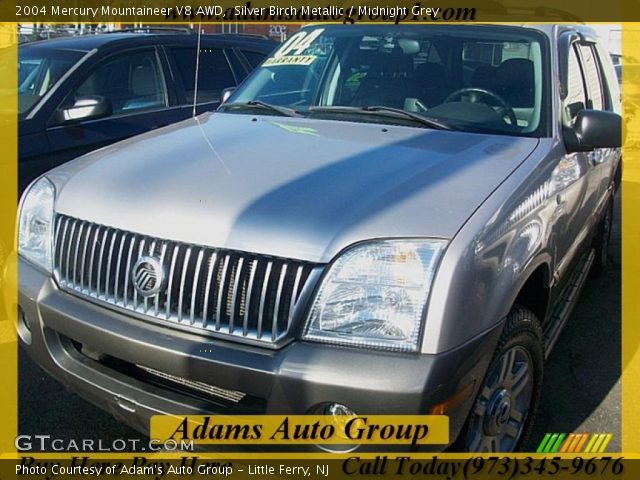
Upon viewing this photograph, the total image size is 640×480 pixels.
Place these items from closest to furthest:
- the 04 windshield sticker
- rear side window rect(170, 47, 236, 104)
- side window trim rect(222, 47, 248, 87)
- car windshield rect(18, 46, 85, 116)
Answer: the 04 windshield sticker, car windshield rect(18, 46, 85, 116), rear side window rect(170, 47, 236, 104), side window trim rect(222, 47, 248, 87)

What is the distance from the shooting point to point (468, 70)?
11.8ft

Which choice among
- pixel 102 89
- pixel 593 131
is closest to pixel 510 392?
pixel 593 131

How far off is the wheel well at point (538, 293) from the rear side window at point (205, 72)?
379cm

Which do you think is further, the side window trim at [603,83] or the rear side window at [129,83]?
the rear side window at [129,83]

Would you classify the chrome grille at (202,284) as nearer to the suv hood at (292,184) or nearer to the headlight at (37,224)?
the suv hood at (292,184)

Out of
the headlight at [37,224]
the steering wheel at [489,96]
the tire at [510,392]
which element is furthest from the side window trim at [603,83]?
the headlight at [37,224]

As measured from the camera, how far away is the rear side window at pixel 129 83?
5.23 meters

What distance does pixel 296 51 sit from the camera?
4.27m

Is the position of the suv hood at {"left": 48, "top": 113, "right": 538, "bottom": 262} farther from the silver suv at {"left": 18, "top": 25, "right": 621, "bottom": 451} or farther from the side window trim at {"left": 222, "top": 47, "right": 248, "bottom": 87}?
the side window trim at {"left": 222, "top": 47, "right": 248, "bottom": 87}

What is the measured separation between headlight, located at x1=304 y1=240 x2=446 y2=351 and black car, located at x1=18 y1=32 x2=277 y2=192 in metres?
3.22

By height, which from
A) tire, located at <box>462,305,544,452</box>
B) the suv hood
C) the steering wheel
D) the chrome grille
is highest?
the steering wheel

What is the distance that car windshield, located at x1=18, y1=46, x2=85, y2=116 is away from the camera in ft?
16.3

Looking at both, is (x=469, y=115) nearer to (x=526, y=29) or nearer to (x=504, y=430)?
(x=526, y=29)

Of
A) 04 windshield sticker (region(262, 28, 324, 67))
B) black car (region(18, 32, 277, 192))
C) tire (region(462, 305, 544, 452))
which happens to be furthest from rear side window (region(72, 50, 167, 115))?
tire (region(462, 305, 544, 452))
